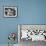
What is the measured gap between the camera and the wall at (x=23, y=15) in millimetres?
→ 3012

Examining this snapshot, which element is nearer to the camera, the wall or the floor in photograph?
the floor in photograph

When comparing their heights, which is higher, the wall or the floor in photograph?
the wall

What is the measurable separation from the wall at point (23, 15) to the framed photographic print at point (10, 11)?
77mm

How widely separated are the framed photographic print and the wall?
77mm

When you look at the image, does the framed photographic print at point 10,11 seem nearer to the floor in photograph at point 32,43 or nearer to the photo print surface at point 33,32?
the photo print surface at point 33,32

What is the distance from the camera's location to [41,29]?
300 cm

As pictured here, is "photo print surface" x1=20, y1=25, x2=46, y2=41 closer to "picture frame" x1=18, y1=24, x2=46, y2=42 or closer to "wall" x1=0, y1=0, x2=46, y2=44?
"picture frame" x1=18, y1=24, x2=46, y2=42

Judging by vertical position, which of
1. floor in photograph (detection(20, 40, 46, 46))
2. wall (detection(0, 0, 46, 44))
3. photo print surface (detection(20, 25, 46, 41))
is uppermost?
wall (detection(0, 0, 46, 44))

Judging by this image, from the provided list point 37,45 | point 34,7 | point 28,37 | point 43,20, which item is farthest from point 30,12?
point 37,45

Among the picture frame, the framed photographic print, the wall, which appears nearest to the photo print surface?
the picture frame

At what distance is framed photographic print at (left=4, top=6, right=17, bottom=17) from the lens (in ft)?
9.85

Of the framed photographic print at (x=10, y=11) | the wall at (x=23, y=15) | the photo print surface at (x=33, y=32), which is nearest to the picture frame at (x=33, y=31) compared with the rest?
the photo print surface at (x=33, y=32)

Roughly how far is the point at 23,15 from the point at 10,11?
1.05 feet

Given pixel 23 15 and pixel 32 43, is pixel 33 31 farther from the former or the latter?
pixel 23 15
